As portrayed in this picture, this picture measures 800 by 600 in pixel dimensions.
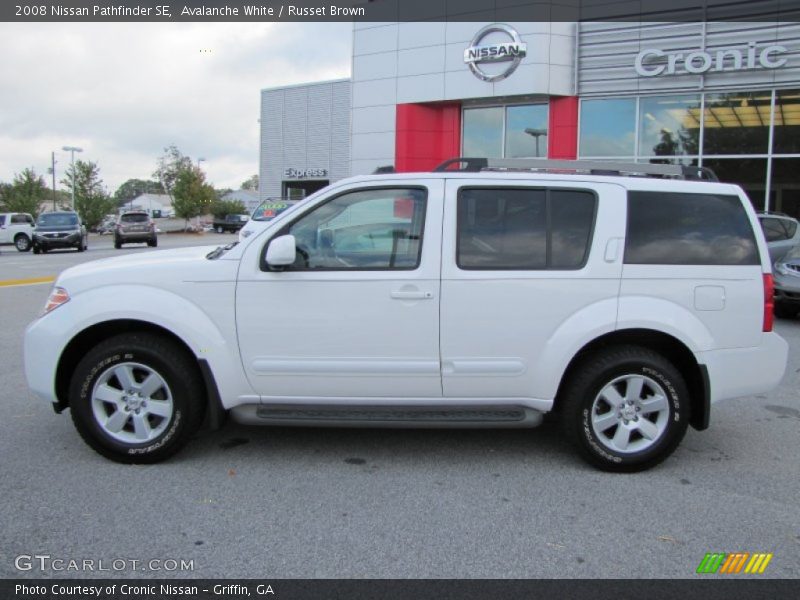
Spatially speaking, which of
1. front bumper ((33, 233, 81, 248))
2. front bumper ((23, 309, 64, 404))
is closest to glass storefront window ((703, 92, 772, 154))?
front bumper ((23, 309, 64, 404))

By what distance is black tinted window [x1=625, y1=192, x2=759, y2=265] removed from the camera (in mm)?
A: 4301

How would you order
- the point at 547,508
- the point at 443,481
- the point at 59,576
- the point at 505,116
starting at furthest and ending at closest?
the point at 505,116 → the point at 443,481 → the point at 547,508 → the point at 59,576

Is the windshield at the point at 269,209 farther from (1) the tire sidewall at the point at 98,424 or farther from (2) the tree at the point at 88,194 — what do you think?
(2) the tree at the point at 88,194

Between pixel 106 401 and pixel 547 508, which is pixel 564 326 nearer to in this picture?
pixel 547 508

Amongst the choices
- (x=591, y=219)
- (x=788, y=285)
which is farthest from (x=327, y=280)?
(x=788, y=285)

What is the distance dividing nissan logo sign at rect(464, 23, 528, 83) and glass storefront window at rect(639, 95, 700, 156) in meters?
3.65

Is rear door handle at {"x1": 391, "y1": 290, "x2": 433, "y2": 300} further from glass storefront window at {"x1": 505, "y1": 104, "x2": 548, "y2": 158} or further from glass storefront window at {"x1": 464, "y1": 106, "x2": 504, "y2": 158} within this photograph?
glass storefront window at {"x1": 464, "y1": 106, "x2": 504, "y2": 158}

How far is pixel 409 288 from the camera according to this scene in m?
4.17

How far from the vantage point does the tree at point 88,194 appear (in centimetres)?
5297

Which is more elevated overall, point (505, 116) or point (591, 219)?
point (505, 116)

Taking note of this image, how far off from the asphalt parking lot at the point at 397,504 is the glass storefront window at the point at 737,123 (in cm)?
1483

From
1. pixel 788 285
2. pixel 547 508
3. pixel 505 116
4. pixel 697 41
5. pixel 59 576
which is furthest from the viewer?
pixel 505 116

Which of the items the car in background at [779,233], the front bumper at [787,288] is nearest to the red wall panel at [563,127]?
the car in background at [779,233]

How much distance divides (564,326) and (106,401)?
282 cm
